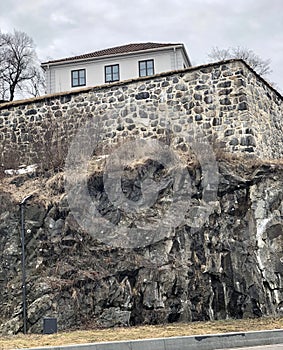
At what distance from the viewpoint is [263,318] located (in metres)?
13.1

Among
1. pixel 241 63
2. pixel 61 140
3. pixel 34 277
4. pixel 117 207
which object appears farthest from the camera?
pixel 61 140

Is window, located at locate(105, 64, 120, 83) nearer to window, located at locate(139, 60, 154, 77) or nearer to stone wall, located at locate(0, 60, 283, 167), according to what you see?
window, located at locate(139, 60, 154, 77)

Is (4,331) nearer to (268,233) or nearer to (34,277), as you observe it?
(34,277)

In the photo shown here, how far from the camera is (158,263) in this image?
13.8 metres

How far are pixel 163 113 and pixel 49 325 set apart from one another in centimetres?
858

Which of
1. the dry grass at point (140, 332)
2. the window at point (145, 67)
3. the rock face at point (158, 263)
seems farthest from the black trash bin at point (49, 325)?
the window at point (145, 67)

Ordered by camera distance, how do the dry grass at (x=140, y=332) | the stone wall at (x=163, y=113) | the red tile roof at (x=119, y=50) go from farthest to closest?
the red tile roof at (x=119, y=50) < the stone wall at (x=163, y=113) < the dry grass at (x=140, y=332)

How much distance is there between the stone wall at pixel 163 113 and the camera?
17.7 m

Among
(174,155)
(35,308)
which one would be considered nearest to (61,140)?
(174,155)

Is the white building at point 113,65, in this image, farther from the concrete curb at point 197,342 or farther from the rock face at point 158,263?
the concrete curb at point 197,342

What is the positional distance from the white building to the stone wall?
15.4 metres

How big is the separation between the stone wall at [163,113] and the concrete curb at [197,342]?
7.75 metres

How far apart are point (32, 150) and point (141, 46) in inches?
718

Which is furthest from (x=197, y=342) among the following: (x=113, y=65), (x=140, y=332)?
(x=113, y=65)
